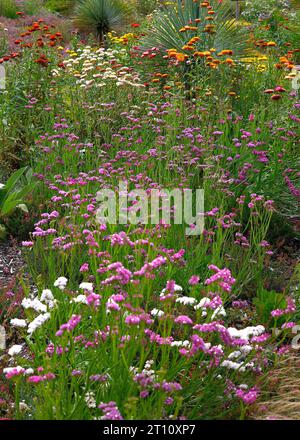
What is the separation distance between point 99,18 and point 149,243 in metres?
11.9

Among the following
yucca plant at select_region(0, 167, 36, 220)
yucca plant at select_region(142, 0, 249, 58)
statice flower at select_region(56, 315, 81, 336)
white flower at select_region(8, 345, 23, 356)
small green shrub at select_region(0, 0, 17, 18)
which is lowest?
white flower at select_region(8, 345, 23, 356)

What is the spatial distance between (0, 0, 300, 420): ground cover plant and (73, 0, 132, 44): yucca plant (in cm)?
554

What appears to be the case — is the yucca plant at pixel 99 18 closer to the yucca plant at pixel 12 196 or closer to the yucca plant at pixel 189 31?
the yucca plant at pixel 189 31

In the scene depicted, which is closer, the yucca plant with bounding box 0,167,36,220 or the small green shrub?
the yucca plant with bounding box 0,167,36,220

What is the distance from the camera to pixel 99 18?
549 inches

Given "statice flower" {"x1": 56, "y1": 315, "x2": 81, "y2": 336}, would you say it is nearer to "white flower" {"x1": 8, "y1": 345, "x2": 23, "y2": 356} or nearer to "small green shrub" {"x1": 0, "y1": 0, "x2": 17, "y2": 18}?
"white flower" {"x1": 8, "y1": 345, "x2": 23, "y2": 356}

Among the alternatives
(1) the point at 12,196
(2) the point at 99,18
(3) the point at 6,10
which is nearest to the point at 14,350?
(1) the point at 12,196

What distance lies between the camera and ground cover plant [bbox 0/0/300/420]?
7.93 feet

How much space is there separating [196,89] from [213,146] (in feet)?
5.29

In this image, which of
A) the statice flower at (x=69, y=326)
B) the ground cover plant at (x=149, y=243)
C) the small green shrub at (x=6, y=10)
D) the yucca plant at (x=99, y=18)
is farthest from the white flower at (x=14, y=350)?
the small green shrub at (x=6, y=10)

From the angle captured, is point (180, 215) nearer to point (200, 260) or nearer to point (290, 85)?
point (200, 260)

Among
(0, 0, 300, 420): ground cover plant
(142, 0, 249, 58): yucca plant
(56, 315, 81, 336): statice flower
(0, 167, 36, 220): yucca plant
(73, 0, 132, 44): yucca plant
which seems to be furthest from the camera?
(73, 0, 132, 44): yucca plant

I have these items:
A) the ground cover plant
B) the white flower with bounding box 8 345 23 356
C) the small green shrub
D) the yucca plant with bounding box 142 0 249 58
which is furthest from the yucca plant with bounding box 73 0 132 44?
the white flower with bounding box 8 345 23 356
